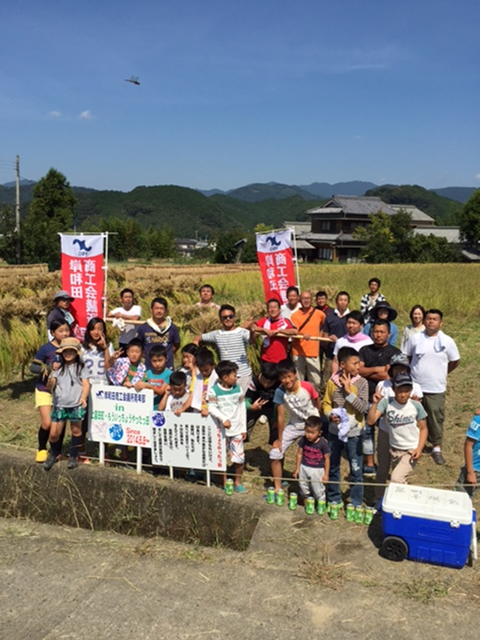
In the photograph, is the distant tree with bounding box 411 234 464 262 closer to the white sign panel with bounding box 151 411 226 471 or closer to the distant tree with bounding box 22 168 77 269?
the distant tree with bounding box 22 168 77 269

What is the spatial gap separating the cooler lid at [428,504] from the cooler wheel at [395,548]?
18 centimetres

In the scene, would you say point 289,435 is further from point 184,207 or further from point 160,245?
point 184,207

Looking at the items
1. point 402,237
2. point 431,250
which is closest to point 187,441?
point 431,250

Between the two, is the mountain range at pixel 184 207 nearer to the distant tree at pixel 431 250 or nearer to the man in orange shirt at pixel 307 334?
the distant tree at pixel 431 250

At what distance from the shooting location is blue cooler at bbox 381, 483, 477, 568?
3.41 meters

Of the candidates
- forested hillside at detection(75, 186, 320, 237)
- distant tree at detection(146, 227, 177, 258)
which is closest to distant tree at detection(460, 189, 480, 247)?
distant tree at detection(146, 227, 177, 258)

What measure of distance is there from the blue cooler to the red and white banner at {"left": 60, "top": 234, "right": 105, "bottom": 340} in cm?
490

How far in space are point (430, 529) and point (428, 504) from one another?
0.16 metres

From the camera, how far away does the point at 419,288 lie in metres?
16.2

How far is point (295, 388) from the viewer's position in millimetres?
4523

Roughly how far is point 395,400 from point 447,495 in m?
0.83

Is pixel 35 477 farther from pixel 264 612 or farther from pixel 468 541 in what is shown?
pixel 468 541

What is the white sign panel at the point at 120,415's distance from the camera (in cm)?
473

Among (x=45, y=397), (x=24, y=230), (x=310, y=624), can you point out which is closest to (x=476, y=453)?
(x=310, y=624)
